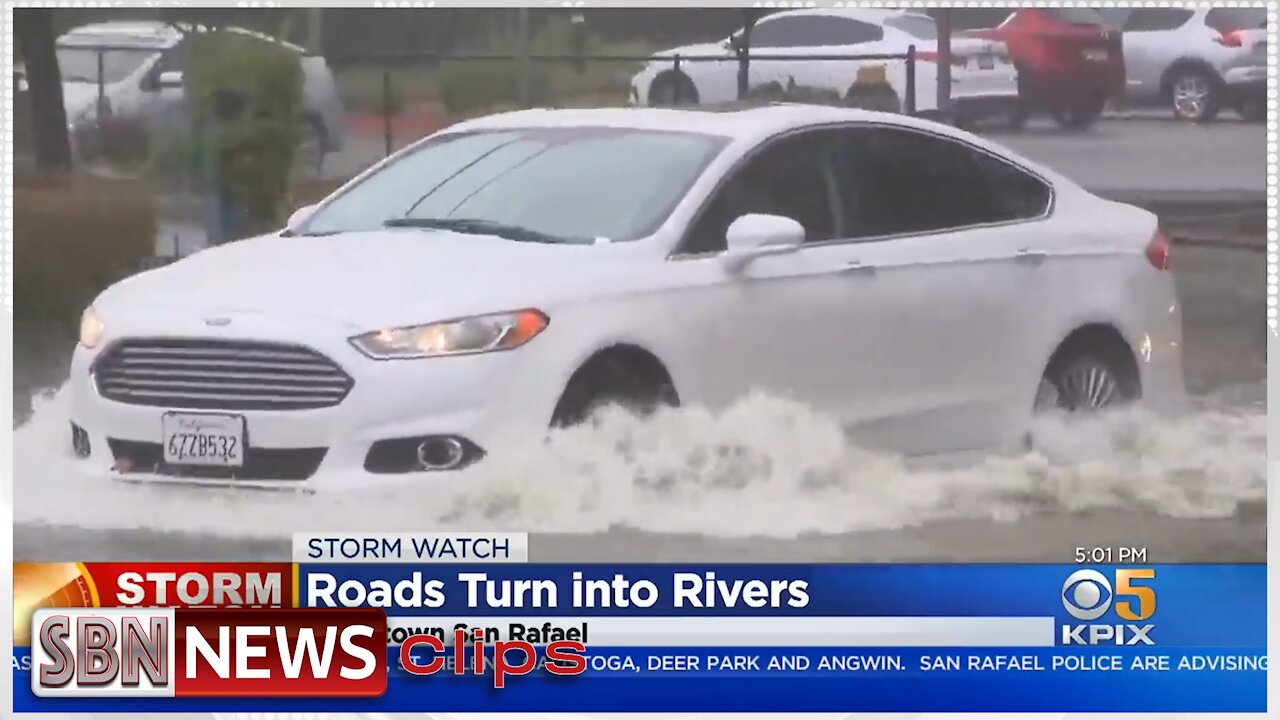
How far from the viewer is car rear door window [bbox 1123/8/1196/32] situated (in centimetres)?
611

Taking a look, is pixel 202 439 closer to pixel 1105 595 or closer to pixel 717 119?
pixel 717 119

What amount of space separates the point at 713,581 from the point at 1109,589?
3.64ft

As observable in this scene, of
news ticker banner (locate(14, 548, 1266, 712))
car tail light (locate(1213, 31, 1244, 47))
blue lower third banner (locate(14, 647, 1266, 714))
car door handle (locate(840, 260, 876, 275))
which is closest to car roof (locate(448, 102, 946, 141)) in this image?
car door handle (locate(840, 260, 876, 275))

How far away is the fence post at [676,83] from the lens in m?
6.13

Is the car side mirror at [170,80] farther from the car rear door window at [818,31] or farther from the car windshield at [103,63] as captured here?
the car rear door window at [818,31]

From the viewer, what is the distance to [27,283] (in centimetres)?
607

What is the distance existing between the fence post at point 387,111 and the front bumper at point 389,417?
27.3 inches

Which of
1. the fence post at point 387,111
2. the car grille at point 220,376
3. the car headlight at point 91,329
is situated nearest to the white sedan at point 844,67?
the fence post at point 387,111

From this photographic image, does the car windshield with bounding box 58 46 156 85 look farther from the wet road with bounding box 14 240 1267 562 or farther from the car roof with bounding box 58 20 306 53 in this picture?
the wet road with bounding box 14 240 1267 562

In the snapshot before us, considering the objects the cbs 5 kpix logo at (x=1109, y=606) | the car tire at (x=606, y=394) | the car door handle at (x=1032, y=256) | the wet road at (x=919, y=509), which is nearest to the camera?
the car tire at (x=606, y=394)

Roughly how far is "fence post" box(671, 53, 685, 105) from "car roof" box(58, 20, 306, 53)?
3.39ft

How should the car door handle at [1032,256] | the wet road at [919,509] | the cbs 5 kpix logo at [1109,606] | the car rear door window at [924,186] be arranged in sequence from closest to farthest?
1. the wet road at [919,509]
2. the cbs 5 kpix logo at [1109,606]
3. the car rear door window at [924,186]
4. the car door handle at [1032,256]

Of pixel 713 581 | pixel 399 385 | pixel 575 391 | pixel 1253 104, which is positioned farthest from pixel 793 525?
pixel 1253 104

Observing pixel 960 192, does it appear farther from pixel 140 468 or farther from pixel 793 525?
pixel 140 468
